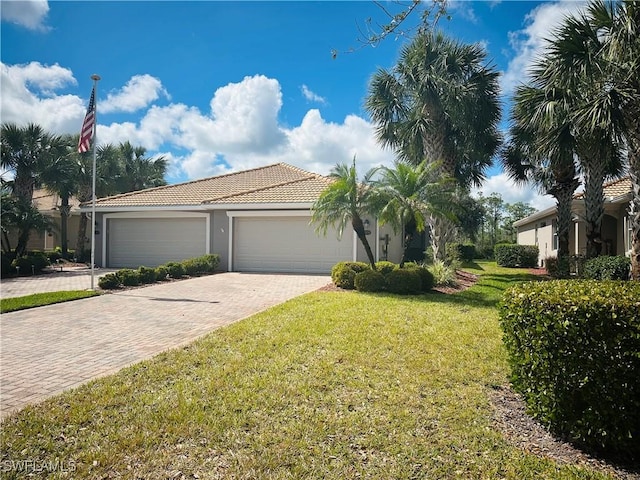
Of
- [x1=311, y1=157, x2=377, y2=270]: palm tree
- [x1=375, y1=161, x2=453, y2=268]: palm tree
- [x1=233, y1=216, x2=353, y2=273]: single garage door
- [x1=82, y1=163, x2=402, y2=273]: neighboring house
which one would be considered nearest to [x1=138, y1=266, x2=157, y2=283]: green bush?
[x1=82, y1=163, x2=402, y2=273]: neighboring house

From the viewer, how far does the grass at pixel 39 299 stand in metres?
8.72

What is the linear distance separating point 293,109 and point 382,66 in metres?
3.99

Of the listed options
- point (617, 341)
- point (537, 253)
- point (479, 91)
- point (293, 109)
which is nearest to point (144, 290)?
point (293, 109)

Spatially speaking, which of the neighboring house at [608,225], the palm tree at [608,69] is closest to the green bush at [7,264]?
the palm tree at [608,69]

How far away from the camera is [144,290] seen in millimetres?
11844

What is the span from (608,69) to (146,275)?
1455 cm

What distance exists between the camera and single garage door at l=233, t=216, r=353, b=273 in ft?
55.7

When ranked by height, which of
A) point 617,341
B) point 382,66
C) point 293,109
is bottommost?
point 617,341

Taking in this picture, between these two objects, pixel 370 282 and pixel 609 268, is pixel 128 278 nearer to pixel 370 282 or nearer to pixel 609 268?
pixel 370 282

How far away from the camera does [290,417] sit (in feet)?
11.9

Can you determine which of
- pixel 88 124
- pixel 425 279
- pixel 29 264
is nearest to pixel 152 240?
pixel 29 264

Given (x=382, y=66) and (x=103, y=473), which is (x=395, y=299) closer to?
(x=103, y=473)

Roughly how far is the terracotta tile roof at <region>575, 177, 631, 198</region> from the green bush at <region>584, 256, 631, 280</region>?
5.01 meters

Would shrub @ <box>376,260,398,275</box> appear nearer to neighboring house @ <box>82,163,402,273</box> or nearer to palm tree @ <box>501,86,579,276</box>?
neighboring house @ <box>82,163,402,273</box>
